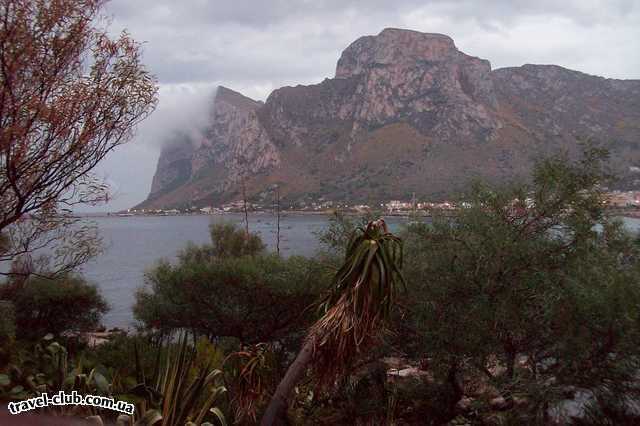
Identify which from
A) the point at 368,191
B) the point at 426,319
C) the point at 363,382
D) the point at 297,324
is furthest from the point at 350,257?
the point at 368,191

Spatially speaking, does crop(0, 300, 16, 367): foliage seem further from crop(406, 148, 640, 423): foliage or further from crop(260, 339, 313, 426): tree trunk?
crop(406, 148, 640, 423): foliage

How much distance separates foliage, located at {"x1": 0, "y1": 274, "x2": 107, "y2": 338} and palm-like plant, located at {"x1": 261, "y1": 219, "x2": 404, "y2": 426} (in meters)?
14.4

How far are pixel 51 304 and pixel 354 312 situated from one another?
17.2 metres

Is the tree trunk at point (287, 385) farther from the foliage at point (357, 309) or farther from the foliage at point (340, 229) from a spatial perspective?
the foliage at point (340, 229)

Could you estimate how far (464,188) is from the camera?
11867mm

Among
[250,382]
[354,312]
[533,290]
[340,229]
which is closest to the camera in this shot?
[354,312]

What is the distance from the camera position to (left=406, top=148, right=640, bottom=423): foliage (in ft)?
30.0

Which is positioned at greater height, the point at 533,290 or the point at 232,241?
the point at 533,290

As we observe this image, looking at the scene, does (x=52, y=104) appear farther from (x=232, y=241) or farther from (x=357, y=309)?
(x=232, y=241)

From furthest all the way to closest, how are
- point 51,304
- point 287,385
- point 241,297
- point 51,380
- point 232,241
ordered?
point 232,241
point 51,304
point 241,297
point 51,380
point 287,385

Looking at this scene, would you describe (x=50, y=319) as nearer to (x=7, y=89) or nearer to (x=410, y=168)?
(x=7, y=89)

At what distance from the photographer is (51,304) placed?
2047 centimetres

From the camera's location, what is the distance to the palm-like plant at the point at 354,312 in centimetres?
673

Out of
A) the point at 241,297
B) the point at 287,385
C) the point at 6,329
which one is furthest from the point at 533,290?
the point at 6,329
